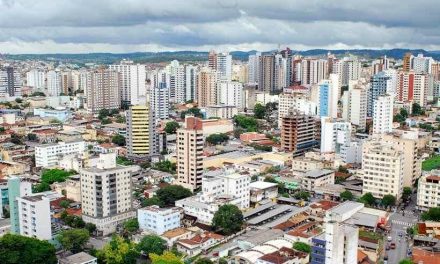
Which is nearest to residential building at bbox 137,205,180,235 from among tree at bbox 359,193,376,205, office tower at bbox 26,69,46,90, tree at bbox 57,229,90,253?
tree at bbox 57,229,90,253

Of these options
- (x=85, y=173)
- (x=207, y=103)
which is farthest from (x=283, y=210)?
(x=207, y=103)

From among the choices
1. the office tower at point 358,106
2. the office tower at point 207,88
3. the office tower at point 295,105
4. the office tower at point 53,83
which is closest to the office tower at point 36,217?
the office tower at point 295,105

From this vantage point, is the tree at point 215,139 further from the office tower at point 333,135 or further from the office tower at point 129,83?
the office tower at point 129,83

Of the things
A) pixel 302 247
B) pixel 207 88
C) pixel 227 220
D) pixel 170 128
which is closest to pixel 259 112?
pixel 207 88

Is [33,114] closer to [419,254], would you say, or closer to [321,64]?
[321,64]

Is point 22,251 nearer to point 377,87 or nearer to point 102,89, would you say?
point 377,87

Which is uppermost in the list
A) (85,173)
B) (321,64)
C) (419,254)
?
(321,64)

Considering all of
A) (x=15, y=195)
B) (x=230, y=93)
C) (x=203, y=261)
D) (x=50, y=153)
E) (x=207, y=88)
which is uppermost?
(x=207, y=88)
